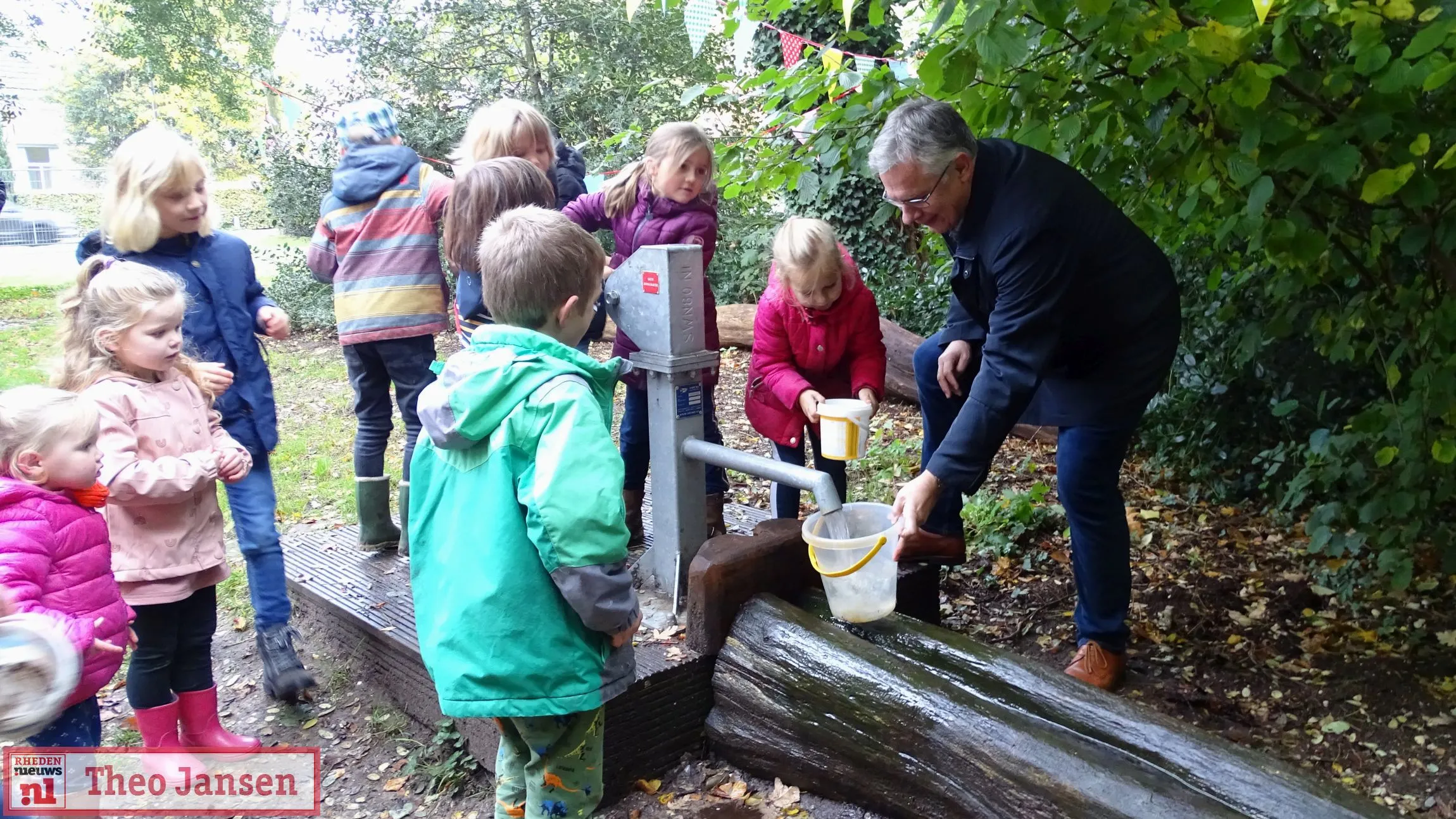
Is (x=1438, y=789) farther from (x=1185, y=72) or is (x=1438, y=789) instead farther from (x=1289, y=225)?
(x=1185, y=72)

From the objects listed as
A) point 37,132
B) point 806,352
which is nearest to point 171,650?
point 806,352

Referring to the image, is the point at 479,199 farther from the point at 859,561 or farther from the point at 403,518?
the point at 859,561

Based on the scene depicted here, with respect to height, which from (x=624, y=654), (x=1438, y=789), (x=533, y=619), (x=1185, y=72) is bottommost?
(x=1438, y=789)

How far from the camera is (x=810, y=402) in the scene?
3.32 metres

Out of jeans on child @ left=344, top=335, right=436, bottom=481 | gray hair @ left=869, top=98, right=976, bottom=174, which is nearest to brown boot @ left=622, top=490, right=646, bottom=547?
jeans on child @ left=344, top=335, right=436, bottom=481

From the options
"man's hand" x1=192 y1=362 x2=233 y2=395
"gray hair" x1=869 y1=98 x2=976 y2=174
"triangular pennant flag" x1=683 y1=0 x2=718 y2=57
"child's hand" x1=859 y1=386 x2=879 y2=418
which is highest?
"triangular pennant flag" x1=683 y1=0 x2=718 y2=57

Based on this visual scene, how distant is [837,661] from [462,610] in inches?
41.9

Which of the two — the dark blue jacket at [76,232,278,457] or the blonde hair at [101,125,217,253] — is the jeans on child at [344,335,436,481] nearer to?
the dark blue jacket at [76,232,278,457]

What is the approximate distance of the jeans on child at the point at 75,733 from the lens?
2.35 m

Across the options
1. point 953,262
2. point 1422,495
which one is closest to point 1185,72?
point 953,262

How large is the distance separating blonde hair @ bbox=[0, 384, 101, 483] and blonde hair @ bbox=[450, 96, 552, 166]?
62.1 inches

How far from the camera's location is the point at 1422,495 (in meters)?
3.03

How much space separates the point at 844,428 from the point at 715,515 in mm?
811

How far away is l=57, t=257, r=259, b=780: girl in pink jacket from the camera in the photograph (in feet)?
8.43
